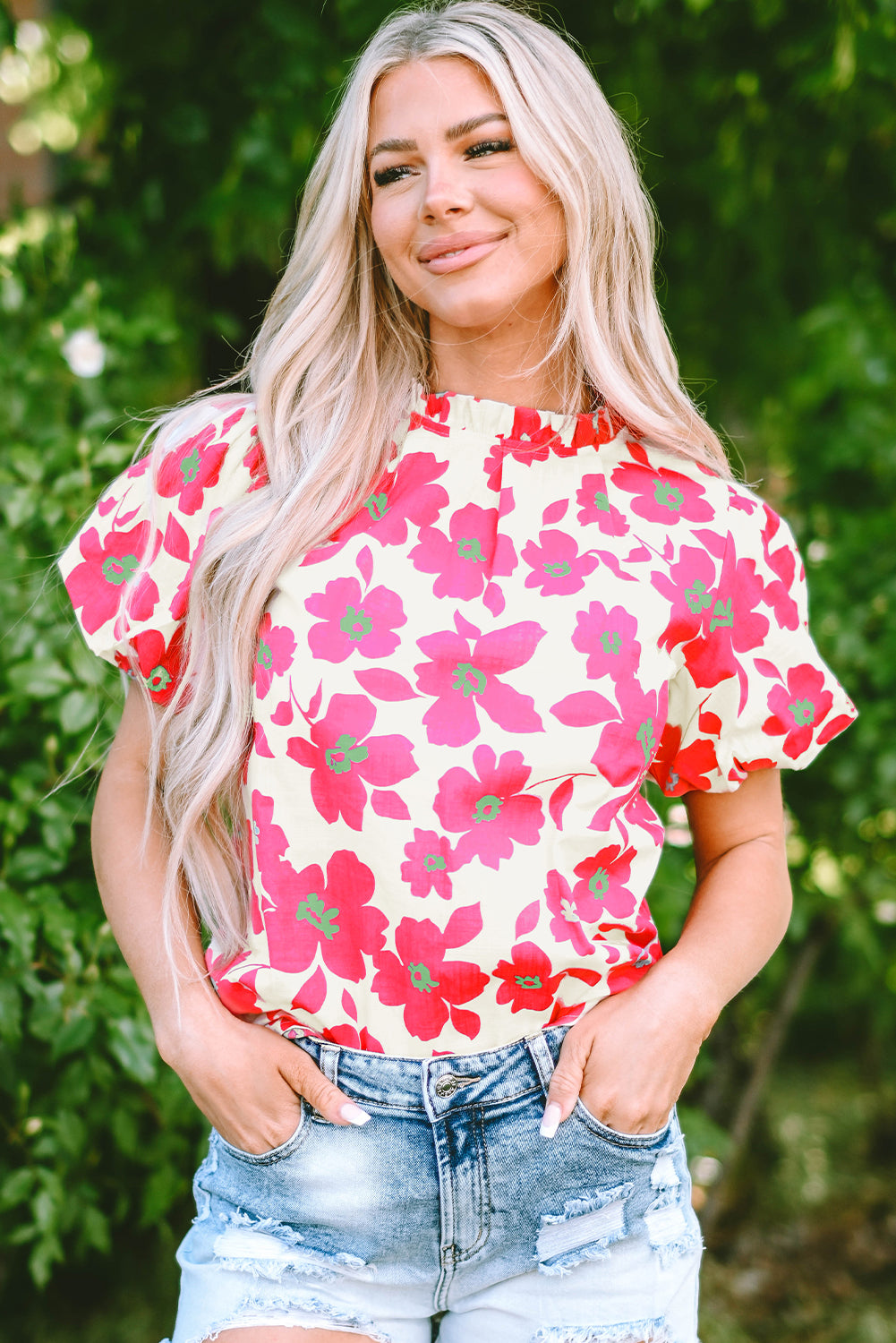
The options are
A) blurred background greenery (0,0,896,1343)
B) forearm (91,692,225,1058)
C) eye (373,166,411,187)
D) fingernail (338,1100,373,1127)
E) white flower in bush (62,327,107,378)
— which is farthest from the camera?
white flower in bush (62,327,107,378)

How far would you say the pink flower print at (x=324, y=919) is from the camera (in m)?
1.35

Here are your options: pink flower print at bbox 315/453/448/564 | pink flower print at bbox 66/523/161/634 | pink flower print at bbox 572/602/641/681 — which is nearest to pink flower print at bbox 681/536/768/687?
pink flower print at bbox 572/602/641/681

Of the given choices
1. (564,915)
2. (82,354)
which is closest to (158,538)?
(564,915)

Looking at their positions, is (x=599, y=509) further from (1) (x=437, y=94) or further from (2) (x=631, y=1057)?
(2) (x=631, y=1057)

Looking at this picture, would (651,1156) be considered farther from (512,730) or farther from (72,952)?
(72,952)

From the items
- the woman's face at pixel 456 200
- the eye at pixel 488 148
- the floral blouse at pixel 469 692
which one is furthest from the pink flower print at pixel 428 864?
the eye at pixel 488 148

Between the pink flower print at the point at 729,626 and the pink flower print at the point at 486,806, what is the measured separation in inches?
12.0

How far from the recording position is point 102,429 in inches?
91.1

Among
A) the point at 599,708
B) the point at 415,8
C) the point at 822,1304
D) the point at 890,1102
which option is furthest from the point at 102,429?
the point at 890,1102

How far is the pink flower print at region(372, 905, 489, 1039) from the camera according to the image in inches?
52.0

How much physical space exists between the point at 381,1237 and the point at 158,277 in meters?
2.23

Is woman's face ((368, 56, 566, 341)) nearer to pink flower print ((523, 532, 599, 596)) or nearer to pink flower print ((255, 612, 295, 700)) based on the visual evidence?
pink flower print ((523, 532, 599, 596))

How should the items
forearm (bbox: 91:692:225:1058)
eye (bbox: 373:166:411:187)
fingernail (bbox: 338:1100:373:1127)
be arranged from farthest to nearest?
eye (bbox: 373:166:411:187)
forearm (bbox: 91:692:225:1058)
fingernail (bbox: 338:1100:373:1127)

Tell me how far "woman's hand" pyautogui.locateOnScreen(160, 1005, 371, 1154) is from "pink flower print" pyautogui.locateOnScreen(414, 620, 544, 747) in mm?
429
